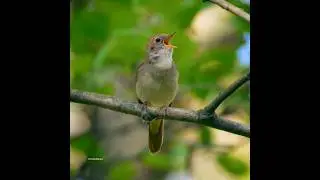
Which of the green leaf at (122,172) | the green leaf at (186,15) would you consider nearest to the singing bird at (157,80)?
the green leaf at (186,15)

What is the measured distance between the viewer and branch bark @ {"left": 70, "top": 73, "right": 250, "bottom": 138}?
1.85 meters

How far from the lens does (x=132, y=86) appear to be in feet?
10.1

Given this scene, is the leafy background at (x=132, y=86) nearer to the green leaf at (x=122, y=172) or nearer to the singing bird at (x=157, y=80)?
the green leaf at (x=122, y=172)

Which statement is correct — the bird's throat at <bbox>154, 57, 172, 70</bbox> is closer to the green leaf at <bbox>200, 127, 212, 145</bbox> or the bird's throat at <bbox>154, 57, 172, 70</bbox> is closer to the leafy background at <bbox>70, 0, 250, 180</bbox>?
the leafy background at <bbox>70, 0, 250, 180</bbox>

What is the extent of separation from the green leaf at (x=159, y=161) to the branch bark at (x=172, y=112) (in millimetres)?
810

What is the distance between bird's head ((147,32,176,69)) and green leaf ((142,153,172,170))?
440 mm

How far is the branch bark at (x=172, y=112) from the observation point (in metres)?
1.85

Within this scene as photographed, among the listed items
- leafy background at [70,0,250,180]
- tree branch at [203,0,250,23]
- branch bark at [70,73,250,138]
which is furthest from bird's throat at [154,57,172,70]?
tree branch at [203,0,250,23]

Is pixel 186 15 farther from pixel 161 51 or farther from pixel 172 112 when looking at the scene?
pixel 172 112

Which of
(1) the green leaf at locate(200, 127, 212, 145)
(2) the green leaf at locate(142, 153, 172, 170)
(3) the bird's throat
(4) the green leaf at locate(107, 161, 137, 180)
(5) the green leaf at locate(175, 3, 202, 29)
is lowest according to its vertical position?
(4) the green leaf at locate(107, 161, 137, 180)
